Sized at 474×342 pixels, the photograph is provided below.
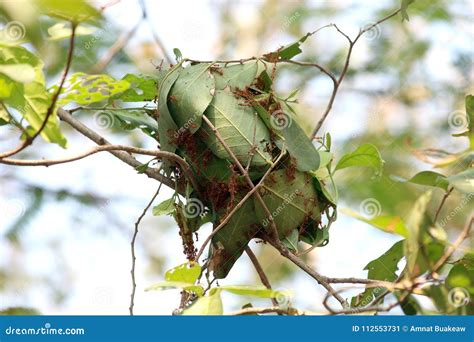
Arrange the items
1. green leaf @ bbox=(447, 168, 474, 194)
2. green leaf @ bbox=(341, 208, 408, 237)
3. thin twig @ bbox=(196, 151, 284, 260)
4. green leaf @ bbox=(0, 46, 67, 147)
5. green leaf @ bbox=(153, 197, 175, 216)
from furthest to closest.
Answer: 1. green leaf @ bbox=(153, 197, 175, 216)
2. thin twig @ bbox=(196, 151, 284, 260)
3. green leaf @ bbox=(447, 168, 474, 194)
4. green leaf @ bbox=(0, 46, 67, 147)
5. green leaf @ bbox=(341, 208, 408, 237)

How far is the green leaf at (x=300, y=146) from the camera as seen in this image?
110 cm

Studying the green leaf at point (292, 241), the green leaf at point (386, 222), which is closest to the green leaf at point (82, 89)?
the green leaf at point (292, 241)

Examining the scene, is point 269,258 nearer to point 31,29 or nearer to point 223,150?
point 223,150

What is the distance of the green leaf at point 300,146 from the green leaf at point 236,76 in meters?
0.11

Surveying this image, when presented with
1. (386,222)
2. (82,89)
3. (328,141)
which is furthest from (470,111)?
(82,89)

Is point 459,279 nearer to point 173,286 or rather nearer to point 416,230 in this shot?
point 416,230

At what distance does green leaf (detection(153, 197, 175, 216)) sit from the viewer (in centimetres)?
121

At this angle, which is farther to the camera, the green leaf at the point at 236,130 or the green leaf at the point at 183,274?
the green leaf at the point at 236,130

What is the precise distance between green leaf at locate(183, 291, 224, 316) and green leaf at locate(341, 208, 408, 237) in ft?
0.54

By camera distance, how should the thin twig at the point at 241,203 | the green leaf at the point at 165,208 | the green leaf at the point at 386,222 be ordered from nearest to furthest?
the green leaf at the point at 386,222 < the thin twig at the point at 241,203 < the green leaf at the point at 165,208

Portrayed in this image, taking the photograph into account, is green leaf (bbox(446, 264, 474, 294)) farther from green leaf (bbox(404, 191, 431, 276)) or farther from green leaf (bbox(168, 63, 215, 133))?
green leaf (bbox(168, 63, 215, 133))

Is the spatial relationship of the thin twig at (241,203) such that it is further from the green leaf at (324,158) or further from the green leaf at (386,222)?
the green leaf at (386,222)

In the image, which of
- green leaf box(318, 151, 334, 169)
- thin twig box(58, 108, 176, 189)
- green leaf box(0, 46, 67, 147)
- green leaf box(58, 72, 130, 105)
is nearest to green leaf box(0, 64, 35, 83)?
green leaf box(0, 46, 67, 147)

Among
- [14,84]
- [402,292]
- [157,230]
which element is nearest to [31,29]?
[14,84]
